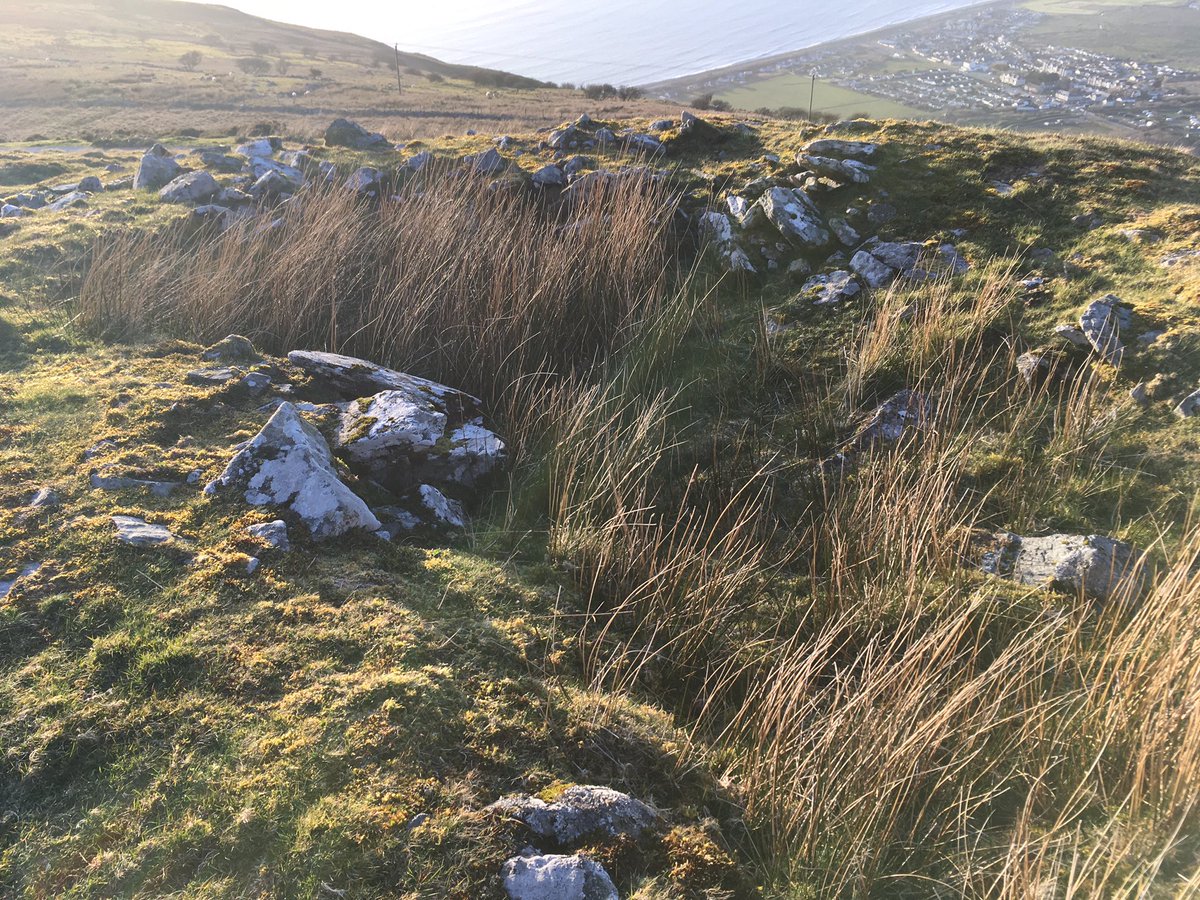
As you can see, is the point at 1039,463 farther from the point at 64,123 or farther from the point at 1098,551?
the point at 64,123

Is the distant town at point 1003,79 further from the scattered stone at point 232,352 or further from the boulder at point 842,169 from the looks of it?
the scattered stone at point 232,352

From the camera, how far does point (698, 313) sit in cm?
585

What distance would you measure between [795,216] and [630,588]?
195 inches

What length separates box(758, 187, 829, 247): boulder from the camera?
6.45 metres

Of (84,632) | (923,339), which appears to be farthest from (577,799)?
(923,339)

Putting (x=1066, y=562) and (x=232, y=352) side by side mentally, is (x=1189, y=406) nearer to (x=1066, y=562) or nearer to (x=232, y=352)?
(x=1066, y=562)

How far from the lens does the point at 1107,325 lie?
432 centimetres

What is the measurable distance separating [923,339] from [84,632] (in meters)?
5.11

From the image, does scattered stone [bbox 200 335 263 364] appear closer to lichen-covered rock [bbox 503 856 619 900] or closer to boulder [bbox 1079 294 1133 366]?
lichen-covered rock [bbox 503 856 619 900]

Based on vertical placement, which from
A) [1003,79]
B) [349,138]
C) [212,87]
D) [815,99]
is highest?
→ [1003,79]

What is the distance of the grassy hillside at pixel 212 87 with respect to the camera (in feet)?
63.3

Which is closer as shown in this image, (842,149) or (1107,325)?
(1107,325)

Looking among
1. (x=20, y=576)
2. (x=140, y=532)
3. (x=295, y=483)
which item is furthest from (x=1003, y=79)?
(x=20, y=576)

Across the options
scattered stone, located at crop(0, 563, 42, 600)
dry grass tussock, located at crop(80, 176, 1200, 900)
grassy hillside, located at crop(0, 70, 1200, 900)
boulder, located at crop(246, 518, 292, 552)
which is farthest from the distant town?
scattered stone, located at crop(0, 563, 42, 600)
